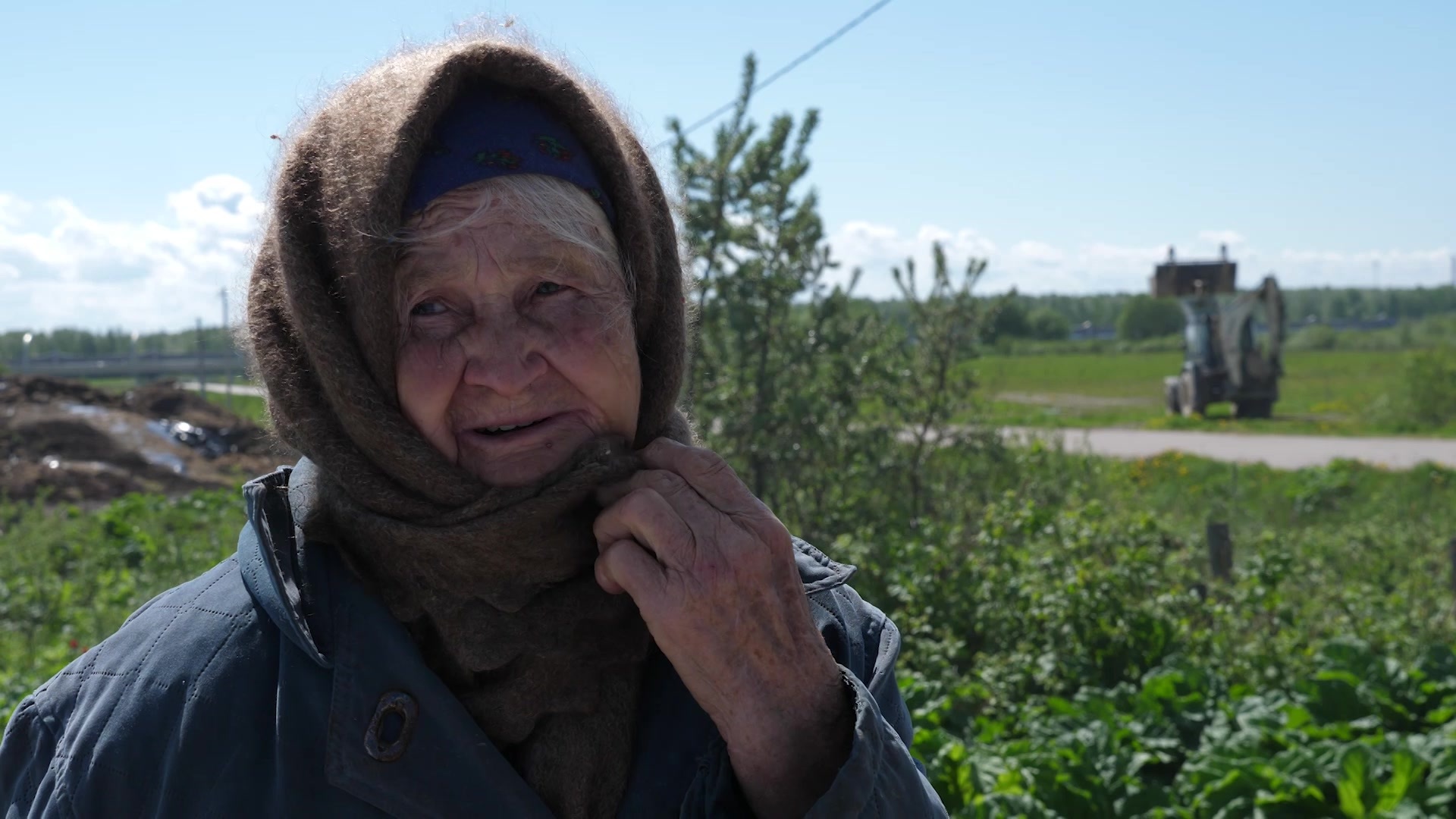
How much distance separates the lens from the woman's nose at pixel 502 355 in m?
1.54

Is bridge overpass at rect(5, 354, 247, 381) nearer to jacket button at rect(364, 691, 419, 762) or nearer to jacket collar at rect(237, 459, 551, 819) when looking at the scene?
jacket collar at rect(237, 459, 551, 819)

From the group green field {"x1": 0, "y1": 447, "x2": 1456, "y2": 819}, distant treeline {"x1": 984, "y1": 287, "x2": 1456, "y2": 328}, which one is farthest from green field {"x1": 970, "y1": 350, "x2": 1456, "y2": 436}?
distant treeline {"x1": 984, "y1": 287, "x2": 1456, "y2": 328}

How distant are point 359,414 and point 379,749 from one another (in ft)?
1.31

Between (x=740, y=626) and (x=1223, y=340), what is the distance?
23.1m

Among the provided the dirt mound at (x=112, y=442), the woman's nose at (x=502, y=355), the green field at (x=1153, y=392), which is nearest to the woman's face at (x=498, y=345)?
the woman's nose at (x=502, y=355)

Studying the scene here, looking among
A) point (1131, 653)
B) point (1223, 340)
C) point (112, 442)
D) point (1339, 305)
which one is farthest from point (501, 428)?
point (1339, 305)

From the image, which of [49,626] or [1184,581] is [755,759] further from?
[49,626]

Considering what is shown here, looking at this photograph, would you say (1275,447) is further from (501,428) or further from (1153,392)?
(501,428)

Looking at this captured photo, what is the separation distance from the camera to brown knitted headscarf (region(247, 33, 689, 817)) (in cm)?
151

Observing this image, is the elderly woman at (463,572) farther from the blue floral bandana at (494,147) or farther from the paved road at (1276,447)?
the paved road at (1276,447)

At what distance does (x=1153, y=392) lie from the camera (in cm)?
3167

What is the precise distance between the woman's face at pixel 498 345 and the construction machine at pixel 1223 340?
22923 millimetres

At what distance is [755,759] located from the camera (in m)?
1.50


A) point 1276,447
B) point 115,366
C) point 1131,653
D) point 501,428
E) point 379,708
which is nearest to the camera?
point 379,708
